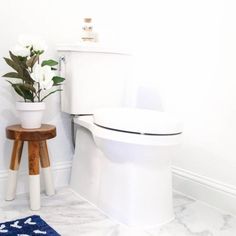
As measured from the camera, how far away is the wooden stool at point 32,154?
1577 mm

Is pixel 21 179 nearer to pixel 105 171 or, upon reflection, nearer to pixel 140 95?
pixel 105 171

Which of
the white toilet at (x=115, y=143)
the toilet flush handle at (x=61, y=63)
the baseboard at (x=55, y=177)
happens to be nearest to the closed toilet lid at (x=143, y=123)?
the white toilet at (x=115, y=143)

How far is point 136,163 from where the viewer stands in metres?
1.43

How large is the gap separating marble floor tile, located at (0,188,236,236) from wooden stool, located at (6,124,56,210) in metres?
0.07

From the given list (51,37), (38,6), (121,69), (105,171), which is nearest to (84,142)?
(105,171)

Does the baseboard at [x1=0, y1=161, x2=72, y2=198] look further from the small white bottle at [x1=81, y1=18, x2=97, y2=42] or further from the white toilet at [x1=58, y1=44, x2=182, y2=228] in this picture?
the small white bottle at [x1=81, y1=18, x2=97, y2=42]

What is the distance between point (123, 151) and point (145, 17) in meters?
1.04

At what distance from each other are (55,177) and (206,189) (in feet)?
2.75

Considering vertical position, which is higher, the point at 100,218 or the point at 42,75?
the point at 42,75

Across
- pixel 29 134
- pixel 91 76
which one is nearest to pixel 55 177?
pixel 29 134

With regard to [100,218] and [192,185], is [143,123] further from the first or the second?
[192,185]

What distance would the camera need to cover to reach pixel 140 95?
2164 mm

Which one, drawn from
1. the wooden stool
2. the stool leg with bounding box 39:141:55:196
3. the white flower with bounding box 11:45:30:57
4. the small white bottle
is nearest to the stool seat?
the wooden stool

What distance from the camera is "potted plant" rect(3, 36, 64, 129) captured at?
158cm
